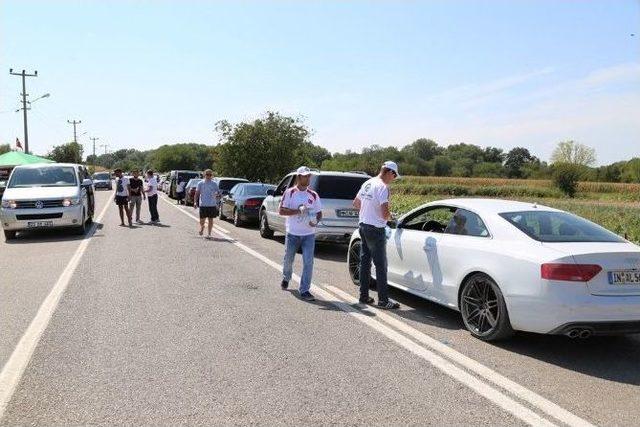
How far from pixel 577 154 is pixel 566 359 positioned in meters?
143

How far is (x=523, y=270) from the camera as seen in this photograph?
5312mm

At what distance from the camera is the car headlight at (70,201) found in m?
14.5

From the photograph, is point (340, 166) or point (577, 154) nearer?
point (340, 166)

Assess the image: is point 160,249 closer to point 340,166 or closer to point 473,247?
point 473,247

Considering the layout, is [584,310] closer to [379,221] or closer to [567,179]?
[379,221]

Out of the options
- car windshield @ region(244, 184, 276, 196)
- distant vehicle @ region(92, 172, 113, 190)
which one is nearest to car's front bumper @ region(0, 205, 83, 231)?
car windshield @ region(244, 184, 276, 196)

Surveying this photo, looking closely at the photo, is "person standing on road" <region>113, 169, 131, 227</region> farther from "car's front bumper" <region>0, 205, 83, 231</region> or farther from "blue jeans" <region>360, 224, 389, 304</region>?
"blue jeans" <region>360, 224, 389, 304</region>

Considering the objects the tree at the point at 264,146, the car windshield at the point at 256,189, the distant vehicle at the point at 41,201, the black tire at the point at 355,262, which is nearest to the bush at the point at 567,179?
the tree at the point at 264,146

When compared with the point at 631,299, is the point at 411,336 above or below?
below

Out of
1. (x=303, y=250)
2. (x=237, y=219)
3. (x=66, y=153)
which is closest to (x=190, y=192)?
(x=237, y=219)

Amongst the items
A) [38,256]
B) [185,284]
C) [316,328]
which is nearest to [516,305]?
[316,328]

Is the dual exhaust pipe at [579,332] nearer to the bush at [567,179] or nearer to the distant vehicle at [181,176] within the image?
the distant vehicle at [181,176]

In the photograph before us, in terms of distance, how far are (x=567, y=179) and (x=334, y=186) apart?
253 feet

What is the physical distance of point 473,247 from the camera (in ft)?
19.8
